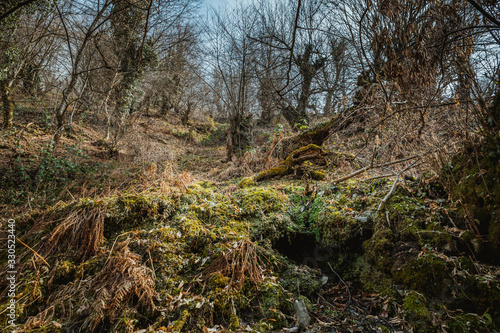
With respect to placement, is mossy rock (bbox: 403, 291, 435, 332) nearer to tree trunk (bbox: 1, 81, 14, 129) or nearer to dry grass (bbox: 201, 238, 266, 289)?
dry grass (bbox: 201, 238, 266, 289)

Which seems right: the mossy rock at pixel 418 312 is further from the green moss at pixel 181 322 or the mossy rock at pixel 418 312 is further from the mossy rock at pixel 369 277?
the green moss at pixel 181 322

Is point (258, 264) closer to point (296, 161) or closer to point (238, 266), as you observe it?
point (238, 266)

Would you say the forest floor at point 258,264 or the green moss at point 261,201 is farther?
the green moss at point 261,201

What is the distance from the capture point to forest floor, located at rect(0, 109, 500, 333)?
172 cm

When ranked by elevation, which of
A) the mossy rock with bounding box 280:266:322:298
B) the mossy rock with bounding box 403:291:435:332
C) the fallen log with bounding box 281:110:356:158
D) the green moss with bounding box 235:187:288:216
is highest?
the fallen log with bounding box 281:110:356:158

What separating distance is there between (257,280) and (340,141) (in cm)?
453

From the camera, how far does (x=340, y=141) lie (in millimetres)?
5621

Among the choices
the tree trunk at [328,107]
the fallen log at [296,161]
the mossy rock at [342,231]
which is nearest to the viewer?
the mossy rock at [342,231]

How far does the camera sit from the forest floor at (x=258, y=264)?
172 cm

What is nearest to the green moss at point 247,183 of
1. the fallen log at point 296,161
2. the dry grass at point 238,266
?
the fallen log at point 296,161

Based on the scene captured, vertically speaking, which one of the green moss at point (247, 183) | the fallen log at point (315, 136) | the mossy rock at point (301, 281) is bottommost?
the mossy rock at point (301, 281)

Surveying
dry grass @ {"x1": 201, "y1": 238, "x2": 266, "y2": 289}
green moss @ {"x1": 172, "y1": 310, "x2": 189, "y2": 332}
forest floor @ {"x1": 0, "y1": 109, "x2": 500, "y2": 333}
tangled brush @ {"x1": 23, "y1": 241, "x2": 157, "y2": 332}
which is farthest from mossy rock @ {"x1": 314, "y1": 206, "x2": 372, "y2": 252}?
tangled brush @ {"x1": 23, "y1": 241, "x2": 157, "y2": 332}

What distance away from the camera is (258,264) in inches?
91.7

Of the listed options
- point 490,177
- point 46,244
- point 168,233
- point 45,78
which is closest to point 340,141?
point 490,177
